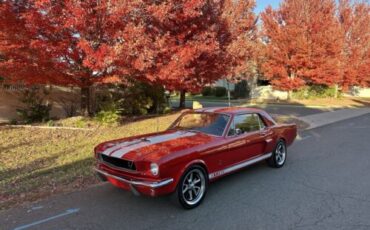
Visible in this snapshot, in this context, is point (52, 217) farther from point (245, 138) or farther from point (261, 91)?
point (261, 91)

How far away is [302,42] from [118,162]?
78.5ft

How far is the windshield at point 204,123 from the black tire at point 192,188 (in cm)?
90

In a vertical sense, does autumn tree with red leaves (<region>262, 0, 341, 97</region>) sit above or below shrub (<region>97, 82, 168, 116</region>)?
above

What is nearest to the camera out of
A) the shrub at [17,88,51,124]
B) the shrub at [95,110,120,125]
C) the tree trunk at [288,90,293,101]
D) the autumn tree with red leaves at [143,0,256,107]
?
the autumn tree with red leaves at [143,0,256,107]

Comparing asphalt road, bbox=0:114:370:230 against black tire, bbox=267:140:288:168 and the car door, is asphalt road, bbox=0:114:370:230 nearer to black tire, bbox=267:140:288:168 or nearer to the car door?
black tire, bbox=267:140:288:168

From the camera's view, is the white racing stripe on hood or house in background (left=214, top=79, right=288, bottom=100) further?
house in background (left=214, top=79, right=288, bottom=100)

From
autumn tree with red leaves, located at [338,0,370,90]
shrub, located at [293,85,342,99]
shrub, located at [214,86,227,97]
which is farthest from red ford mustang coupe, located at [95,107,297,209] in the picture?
shrub, located at [214,86,227,97]

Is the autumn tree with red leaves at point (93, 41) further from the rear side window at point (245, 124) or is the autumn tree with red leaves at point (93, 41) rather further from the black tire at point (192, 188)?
the black tire at point (192, 188)

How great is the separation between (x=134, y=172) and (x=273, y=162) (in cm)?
349

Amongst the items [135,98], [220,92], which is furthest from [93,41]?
[220,92]

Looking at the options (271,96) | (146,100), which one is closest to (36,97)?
(146,100)

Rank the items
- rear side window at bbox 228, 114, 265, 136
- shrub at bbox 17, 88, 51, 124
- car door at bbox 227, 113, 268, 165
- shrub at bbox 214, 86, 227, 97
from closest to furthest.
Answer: car door at bbox 227, 113, 268, 165 → rear side window at bbox 228, 114, 265, 136 → shrub at bbox 17, 88, 51, 124 → shrub at bbox 214, 86, 227, 97

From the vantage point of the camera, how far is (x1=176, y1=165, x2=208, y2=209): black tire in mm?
4652

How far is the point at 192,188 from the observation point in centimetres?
489
